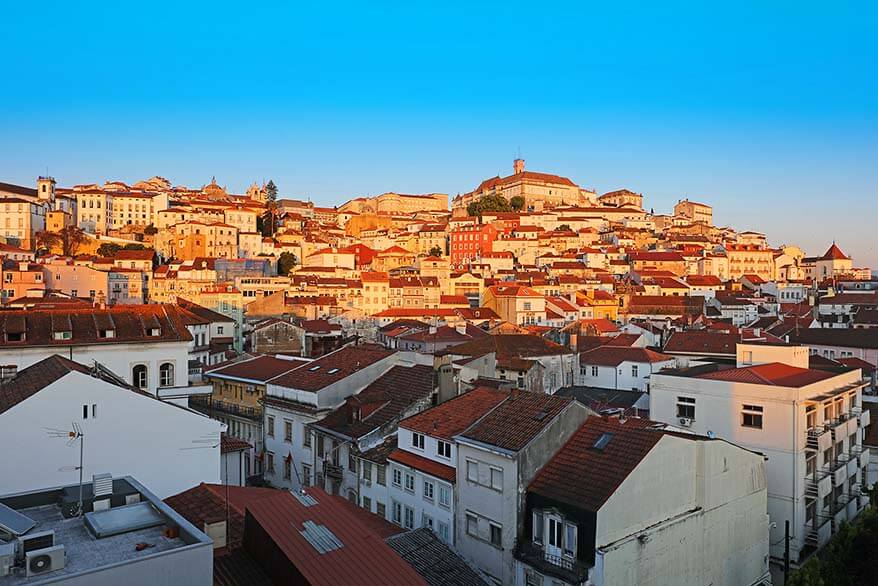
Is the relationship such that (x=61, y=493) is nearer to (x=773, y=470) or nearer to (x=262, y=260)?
(x=773, y=470)

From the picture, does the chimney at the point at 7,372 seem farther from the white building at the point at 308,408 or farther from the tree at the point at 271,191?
the tree at the point at 271,191

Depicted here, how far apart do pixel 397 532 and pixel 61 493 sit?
25.2ft

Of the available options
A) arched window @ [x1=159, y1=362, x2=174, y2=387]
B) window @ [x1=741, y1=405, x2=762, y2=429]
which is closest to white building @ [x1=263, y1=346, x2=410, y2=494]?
arched window @ [x1=159, y1=362, x2=174, y2=387]

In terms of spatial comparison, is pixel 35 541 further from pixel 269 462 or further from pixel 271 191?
pixel 271 191

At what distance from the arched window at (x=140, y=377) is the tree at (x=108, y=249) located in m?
84.0

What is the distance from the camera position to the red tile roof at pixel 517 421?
1623cm

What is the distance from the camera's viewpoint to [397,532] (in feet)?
52.4

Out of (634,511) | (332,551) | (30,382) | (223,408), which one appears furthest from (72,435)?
(223,408)

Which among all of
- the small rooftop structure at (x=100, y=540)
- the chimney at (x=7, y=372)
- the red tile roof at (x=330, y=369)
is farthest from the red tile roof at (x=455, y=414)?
the chimney at (x=7, y=372)

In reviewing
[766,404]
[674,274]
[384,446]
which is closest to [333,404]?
[384,446]

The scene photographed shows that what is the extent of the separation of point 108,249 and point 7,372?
298ft

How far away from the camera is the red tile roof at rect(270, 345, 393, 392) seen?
83.1 feet

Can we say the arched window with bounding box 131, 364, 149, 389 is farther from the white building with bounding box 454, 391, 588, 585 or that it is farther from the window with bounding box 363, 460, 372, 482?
the white building with bounding box 454, 391, 588, 585

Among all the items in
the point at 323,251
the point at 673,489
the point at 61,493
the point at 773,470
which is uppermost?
the point at 323,251
